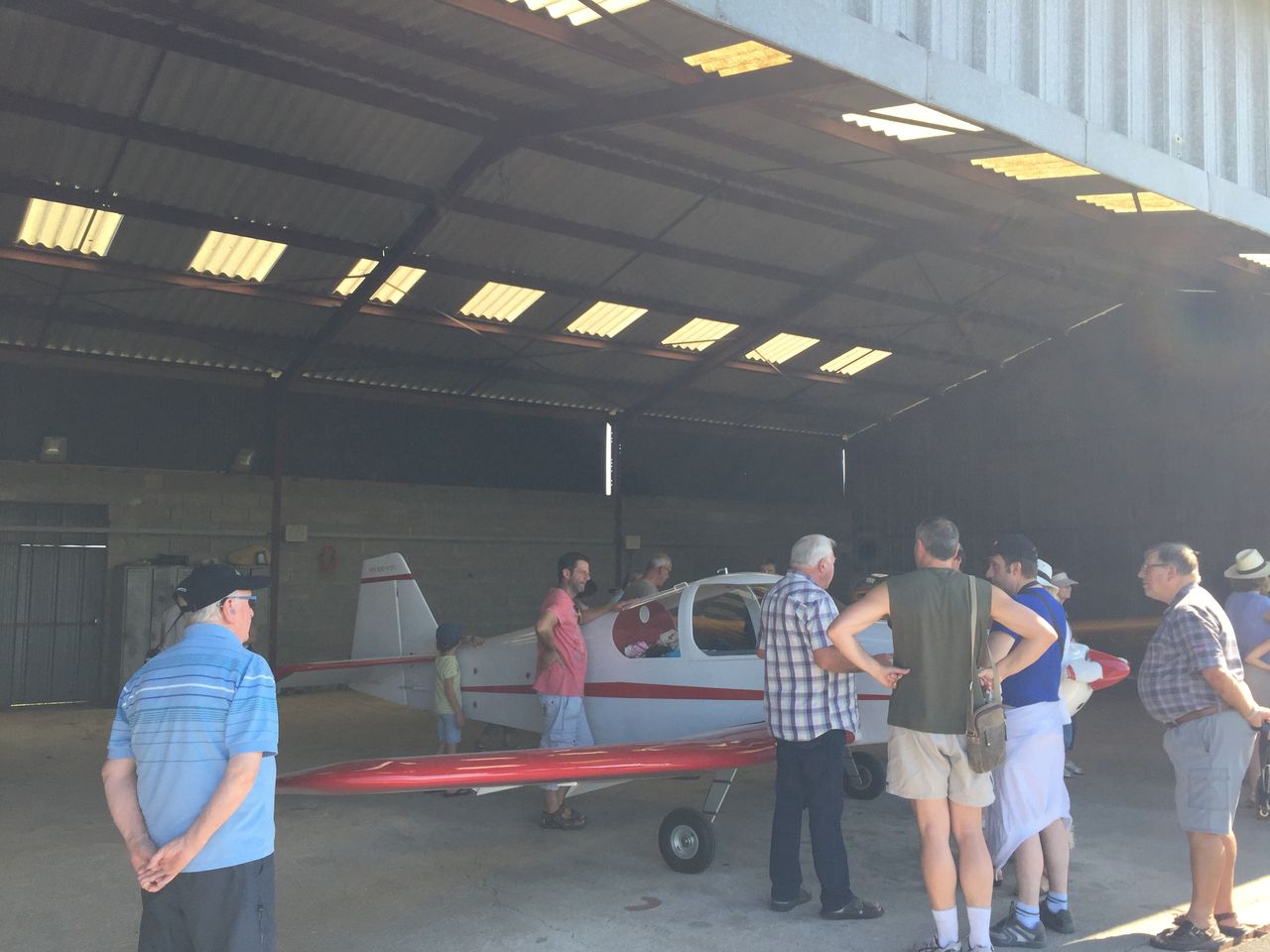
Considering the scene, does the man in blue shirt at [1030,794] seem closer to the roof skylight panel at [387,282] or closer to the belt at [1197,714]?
the belt at [1197,714]

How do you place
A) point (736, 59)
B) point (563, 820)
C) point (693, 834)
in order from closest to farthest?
point (693, 834), point (563, 820), point (736, 59)

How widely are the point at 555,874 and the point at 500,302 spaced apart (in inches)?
371

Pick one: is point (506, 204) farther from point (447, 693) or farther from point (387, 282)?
point (447, 693)

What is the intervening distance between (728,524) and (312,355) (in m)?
9.35

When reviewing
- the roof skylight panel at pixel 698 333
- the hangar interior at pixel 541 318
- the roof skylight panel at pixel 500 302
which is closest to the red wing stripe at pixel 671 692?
the hangar interior at pixel 541 318

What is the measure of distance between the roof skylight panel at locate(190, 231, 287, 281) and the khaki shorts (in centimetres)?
962

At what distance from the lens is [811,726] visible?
4.67 meters

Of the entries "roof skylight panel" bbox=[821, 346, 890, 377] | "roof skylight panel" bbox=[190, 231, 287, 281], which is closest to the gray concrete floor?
"roof skylight panel" bbox=[190, 231, 287, 281]

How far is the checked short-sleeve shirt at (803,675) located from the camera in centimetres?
468

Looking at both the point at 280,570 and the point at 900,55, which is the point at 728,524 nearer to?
the point at 280,570

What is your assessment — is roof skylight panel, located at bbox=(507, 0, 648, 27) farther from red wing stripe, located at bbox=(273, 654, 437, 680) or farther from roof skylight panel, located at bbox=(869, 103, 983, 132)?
red wing stripe, located at bbox=(273, 654, 437, 680)

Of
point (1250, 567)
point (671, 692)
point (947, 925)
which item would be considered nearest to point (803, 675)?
point (947, 925)

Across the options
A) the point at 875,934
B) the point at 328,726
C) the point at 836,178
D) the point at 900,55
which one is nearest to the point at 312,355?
the point at 328,726

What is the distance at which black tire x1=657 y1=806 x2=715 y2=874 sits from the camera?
18.4 feet
